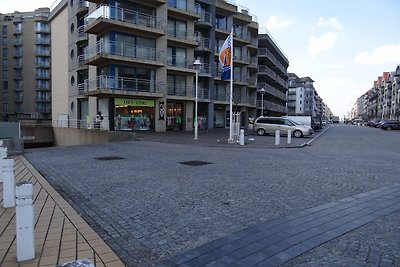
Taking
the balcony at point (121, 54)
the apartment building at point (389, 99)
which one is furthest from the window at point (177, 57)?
the apartment building at point (389, 99)

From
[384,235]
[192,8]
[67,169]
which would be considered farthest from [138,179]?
[192,8]

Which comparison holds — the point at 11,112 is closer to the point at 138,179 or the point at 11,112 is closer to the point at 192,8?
the point at 192,8

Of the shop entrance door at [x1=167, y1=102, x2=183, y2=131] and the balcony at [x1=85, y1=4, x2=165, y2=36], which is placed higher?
the balcony at [x1=85, y1=4, x2=165, y2=36]

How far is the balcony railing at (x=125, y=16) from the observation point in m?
27.2

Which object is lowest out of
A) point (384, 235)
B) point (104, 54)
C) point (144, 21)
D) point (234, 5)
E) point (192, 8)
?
point (384, 235)

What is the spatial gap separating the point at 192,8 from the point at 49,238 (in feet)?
113

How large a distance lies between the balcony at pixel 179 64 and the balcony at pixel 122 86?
316cm

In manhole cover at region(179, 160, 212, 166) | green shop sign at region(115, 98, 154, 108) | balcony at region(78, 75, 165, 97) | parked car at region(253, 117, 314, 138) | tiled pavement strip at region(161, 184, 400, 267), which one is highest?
balcony at region(78, 75, 165, 97)

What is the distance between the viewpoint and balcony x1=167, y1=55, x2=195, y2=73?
33.4 m

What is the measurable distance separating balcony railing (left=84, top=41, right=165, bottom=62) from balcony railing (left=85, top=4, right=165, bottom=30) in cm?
214

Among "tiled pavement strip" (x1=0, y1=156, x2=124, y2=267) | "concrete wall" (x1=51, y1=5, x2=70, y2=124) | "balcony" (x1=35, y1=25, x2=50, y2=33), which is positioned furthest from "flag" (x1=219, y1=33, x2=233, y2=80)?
"balcony" (x1=35, y1=25, x2=50, y2=33)

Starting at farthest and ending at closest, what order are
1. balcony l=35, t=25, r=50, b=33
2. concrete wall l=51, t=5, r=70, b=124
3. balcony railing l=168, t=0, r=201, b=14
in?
balcony l=35, t=25, r=50, b=33, concrete wall l=51, t=5, r=70, b=124, balcony railing l=168, t=0, r=201, b=14

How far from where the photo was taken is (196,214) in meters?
5.43

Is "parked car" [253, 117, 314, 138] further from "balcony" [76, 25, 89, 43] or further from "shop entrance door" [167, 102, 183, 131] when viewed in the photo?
"balcony" [76, 25, 89, 43]
